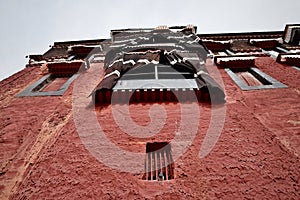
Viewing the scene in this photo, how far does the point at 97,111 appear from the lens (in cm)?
393

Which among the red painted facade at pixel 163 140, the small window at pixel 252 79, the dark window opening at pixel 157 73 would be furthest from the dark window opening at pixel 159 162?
the small window at pixel 252 79

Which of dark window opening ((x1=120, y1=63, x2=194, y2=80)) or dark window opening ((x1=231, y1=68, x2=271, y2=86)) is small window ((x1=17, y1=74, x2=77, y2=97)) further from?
dark window opening ((x1=231, y1=68, x2=271, y2=86))

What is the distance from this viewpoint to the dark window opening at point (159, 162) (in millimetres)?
2768

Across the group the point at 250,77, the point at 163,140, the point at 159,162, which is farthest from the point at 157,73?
the point at 159,162

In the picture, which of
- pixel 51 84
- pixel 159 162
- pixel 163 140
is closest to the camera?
pixel 159 162

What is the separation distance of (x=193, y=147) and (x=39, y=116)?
2698 mm

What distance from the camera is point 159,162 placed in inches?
117

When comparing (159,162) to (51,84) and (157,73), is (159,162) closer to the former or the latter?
(157,73)

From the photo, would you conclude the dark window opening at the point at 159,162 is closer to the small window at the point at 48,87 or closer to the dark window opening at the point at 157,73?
the dark window opening at the point at 157,73

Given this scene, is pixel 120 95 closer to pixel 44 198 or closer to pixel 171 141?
pixel 171 141

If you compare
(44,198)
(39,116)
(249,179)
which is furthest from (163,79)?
(44,198)

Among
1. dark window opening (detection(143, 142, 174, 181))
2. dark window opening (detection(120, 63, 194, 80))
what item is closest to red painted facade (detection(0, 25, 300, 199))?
dark window opening (detection(143, 142, 174, 181))

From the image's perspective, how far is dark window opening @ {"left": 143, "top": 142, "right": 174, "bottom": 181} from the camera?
2.77 metres

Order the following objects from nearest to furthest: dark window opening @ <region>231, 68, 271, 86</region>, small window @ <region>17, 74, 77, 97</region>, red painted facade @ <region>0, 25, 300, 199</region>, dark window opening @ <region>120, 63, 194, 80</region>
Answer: red painted facade @ <region>0, 25, 300, 199</region>, small window @ <region>17, 74, 77, 97</region>, dark window opening @ <region>120, 63, 194, 80</region>, dark window opening @ <region>231, 68, 271, 86</region>
